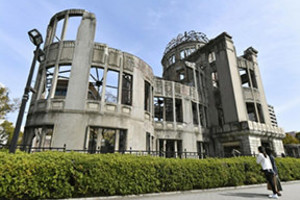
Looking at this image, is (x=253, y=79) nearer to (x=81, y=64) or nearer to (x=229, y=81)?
(x=229, y=81)

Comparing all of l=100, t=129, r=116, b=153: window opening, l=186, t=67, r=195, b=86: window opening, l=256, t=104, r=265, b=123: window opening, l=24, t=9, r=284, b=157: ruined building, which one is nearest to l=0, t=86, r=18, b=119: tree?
l=24, t=9, r=284, b=157: ruined building

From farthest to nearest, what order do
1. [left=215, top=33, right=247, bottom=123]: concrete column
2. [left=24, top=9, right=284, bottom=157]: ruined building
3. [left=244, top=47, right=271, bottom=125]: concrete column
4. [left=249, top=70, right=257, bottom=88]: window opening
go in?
[left=249, top=70, right=257, bottom=88]: window opening, [left=244, top=47, right=271, bottom=125]: concrete column, [left=215, top=33, right=247, bottom=123]: concrete column, [left=24, top=9, right=284, bottom=157]: ruined building

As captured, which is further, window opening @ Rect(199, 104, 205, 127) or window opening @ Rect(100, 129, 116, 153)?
window opening @ Rect(199, 104, 205, 127)

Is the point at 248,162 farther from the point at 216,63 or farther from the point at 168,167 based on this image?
the point at 216,63

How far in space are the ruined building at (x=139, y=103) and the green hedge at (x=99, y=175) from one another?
2856mm

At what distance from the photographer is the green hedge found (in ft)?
15.4

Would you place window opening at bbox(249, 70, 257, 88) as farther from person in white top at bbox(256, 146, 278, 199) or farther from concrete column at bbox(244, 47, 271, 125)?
person in white top at bbox(256, 146, 278, 199)

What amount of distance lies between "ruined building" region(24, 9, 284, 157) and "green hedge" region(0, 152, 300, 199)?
2.86 m

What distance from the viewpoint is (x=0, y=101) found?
2733cm

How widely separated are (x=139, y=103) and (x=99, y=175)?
319 inches

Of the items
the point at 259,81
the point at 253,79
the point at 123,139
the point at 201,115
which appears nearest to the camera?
the point at 123,139

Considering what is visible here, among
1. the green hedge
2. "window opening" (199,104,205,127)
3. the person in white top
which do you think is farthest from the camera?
"window opening" (199,104,205,127)

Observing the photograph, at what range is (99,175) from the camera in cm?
567

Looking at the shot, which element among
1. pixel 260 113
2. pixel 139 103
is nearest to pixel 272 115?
pixel 260 113
